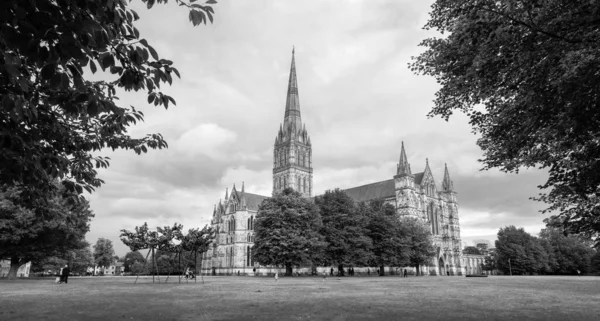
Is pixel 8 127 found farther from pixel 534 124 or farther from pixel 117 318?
pixel 534 124

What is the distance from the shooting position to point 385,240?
6694 centimetres

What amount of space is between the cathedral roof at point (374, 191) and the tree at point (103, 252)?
2941 inches

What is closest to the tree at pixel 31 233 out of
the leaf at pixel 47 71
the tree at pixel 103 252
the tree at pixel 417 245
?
the leaf at pixel 47 71

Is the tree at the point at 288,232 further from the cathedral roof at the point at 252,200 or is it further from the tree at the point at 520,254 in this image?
the tree at the point at 520,254

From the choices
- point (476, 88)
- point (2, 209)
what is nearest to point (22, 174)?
point (476, 88)

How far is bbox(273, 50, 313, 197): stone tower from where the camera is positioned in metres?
107

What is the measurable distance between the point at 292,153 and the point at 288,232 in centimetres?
5148

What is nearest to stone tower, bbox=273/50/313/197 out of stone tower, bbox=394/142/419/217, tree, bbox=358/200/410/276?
stone tower, bbox=394/142/419/217

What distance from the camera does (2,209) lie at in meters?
36.8

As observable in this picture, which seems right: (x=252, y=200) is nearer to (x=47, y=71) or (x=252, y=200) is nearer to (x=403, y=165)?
(x=403, y=165)

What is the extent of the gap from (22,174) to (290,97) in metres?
110

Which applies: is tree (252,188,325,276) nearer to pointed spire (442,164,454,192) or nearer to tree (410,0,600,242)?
tree (410,0,600,242)

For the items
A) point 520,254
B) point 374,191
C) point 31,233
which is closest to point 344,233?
point 31,233

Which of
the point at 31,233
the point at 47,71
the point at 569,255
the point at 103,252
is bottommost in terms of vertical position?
the point at 569,255
